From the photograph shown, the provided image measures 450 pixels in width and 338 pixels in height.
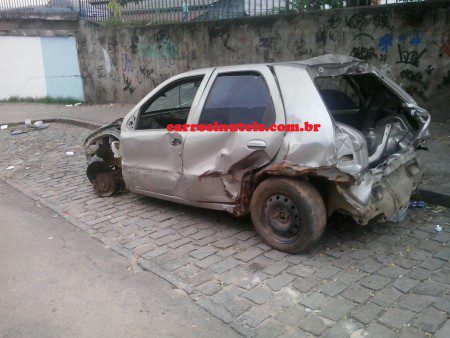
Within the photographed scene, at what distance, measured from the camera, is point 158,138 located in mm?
4598

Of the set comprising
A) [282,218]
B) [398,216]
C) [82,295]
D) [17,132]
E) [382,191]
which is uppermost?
[382,191]

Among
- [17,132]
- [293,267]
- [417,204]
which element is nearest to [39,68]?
[17,132]

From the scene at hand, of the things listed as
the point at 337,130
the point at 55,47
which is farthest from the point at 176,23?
the point at 337,130

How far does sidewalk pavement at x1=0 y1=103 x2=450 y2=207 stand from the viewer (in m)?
4.78

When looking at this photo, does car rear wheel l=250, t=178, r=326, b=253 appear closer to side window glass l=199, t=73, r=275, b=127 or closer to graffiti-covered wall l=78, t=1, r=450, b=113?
side window glass l=199, t=73, r=275, b=127

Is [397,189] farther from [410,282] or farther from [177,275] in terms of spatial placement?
[177,275]

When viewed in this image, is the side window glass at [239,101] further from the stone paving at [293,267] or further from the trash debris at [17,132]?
the trash debris at [17,132]

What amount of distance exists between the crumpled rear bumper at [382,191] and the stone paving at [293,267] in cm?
38

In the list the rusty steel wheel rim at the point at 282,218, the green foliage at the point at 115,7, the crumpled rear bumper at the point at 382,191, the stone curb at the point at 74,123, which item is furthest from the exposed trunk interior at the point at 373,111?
the green foliage at the point at 115,7

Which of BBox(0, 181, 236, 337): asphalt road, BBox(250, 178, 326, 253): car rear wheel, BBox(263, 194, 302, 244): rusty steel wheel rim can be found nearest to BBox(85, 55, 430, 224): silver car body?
BBox(250, 178, 326, 253): car rear wheel

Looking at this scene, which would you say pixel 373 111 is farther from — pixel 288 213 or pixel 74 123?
pixel 74 123

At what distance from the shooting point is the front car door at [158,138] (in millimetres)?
4469

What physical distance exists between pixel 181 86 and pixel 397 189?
2503 millimetres

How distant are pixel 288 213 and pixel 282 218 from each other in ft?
0.35
